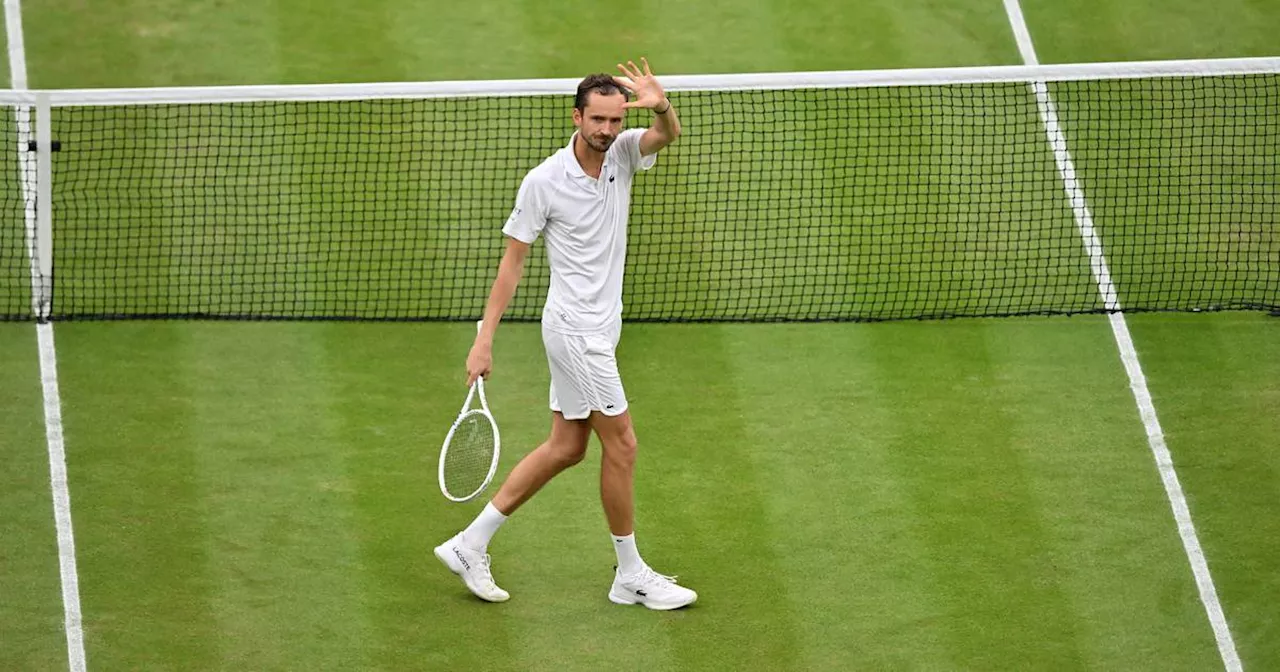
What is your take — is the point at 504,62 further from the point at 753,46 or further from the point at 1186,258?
the point at 1186,258

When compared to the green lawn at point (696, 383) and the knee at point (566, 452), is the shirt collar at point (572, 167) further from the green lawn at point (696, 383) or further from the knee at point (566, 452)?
the green lawn at point (696, 383)

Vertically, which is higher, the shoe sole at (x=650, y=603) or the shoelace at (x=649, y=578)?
the shoelace at (x=649, y=578)

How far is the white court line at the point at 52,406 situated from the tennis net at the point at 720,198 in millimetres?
81

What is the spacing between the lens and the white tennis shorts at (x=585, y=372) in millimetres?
8125

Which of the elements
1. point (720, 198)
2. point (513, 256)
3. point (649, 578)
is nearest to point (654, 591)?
point (649, 578)

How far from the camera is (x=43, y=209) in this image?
37.2 feet

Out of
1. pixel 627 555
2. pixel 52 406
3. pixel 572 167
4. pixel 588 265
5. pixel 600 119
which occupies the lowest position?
pixel 52 406

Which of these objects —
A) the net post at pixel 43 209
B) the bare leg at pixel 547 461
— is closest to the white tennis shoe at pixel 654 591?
the bare leg at pixel 547 461

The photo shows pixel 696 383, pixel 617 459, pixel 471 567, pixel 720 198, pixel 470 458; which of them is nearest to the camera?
pixel 617 459

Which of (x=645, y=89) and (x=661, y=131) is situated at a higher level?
(x=645, y=89)

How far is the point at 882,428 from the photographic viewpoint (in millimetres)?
10180

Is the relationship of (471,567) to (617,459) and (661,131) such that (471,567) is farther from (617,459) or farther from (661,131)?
(661,131)

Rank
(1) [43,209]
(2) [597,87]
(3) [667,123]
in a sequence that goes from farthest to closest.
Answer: (1) [43,209] → (3) [667,123] → (2) [597,87]

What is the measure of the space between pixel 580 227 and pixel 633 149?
47 cm
